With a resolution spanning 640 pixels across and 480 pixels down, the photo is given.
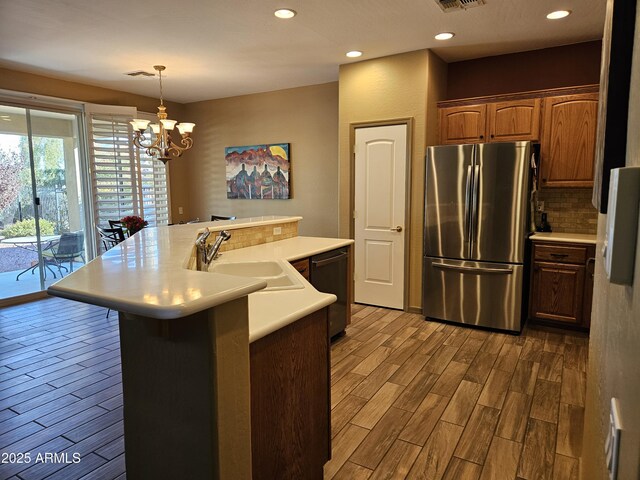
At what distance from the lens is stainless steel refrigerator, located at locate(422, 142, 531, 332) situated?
3.79m

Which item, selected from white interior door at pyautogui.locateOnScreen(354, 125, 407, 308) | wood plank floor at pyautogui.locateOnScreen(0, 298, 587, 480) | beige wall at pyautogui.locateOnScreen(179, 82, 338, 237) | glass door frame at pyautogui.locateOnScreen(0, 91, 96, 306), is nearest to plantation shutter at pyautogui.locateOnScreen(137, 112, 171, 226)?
beige wall at pyautogui.locateOnScreen(179, 82, 338, 237)

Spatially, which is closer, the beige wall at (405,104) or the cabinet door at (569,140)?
the cabinet door at (569,140)

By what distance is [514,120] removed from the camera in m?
4.15

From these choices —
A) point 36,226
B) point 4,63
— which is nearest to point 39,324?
point 36,226

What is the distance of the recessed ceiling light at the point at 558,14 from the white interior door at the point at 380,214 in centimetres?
154

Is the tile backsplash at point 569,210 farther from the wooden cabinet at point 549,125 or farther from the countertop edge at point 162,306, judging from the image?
the countertop edge at point 162,306

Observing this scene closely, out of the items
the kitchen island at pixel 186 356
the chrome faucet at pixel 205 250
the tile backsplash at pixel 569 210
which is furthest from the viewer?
the tile backsplash at pixel 569 210

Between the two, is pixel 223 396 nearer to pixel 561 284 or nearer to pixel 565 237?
pixel 561 284

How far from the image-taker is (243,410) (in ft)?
4.21

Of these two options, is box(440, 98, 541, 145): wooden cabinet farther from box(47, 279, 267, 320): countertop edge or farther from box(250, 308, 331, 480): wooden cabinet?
box(47, 279, 267, 320): countertop edge

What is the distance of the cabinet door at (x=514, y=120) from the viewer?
4.06 m

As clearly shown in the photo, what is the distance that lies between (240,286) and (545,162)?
3859mm

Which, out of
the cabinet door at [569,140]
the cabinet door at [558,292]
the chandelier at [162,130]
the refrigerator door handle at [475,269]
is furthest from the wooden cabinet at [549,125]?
the chandelier at [162,130]

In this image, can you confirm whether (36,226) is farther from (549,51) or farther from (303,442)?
(549,51)
